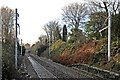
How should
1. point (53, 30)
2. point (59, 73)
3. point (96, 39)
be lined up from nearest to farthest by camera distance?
point (59, 73)
point (96, 39)
point (53, 30)

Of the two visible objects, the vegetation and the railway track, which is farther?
the vegetation

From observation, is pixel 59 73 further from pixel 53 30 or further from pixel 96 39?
pixel 53 30

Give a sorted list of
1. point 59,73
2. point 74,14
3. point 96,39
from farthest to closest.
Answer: point 74,14, point 96,39, point 59,73

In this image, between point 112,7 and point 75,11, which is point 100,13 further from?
point 75,11

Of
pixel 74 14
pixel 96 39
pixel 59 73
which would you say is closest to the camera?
pixel 59 73

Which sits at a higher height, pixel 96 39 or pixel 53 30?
pixel 53 30

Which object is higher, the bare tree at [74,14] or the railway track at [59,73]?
the bare tree at [74,14]

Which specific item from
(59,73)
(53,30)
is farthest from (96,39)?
(53,30)

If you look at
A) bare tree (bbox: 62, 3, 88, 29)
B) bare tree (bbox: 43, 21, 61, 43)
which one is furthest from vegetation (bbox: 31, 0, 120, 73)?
bare tree (bbox: 43, 21, 61, 43)

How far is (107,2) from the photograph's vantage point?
4541 centimetres

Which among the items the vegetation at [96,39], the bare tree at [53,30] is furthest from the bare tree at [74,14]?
the bare tree at [53,30]

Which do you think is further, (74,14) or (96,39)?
(74,14)

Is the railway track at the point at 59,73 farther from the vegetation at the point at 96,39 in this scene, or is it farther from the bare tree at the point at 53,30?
the bare tree at the point at 53,30

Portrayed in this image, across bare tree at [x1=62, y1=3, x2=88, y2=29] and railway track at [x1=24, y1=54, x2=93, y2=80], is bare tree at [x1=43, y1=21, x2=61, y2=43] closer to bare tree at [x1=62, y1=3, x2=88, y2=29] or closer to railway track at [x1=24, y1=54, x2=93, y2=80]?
bare tree at [x1=62, y1=3, x2=88, y2=29]
